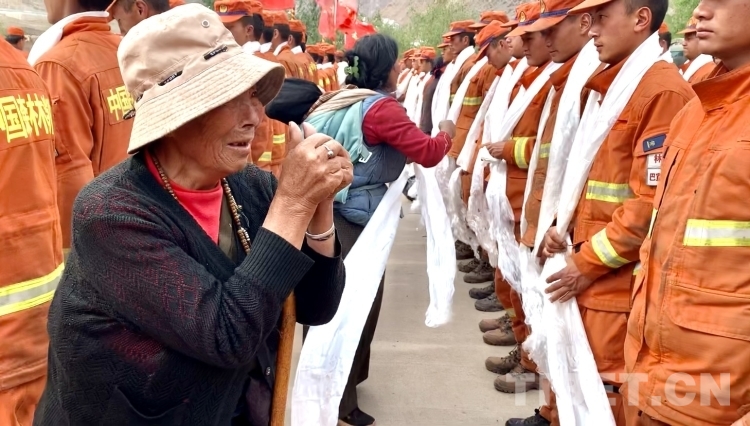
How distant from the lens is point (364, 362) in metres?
3.81

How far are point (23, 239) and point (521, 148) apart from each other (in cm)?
288

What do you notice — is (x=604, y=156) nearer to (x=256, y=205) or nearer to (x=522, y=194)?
(x=522, y=194)

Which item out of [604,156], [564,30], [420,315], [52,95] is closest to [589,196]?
[604,156]

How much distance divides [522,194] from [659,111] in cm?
167

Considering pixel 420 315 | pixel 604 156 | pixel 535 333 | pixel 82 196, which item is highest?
pixel 82 196

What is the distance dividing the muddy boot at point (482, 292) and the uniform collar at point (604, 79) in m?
3.28

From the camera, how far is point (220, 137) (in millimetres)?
1496

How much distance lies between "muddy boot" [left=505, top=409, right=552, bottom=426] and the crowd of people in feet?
2.20

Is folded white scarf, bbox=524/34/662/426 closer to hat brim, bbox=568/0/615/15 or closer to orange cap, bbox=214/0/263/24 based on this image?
hat brim, bbox=568/0/615/15

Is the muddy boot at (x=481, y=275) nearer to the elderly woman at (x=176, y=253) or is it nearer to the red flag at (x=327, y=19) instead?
the elderly woman at (x=176, y=253)

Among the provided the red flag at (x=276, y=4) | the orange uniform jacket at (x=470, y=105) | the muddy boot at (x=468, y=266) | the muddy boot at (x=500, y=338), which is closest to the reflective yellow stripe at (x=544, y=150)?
the muddy boot at (x=500, y=338)

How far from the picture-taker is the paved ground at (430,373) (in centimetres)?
395

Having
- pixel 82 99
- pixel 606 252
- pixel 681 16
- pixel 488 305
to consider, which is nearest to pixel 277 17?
pixel 488 305

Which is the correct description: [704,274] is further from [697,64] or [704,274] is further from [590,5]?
[697,64]
